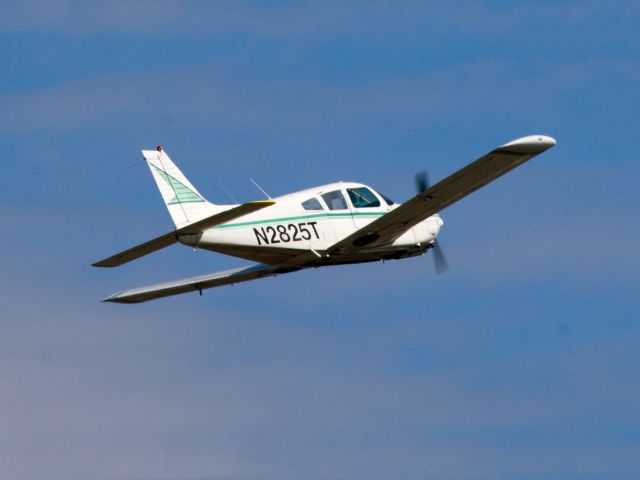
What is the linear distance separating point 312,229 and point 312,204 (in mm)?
663

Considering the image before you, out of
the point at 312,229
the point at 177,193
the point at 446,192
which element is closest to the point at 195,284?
the point at 177,193

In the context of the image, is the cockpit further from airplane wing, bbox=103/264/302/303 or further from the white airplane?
airplane wing, bbox=103/264/302/303

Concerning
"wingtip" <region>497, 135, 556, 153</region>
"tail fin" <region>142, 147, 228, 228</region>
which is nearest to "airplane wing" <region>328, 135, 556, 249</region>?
"wingtip" <region>497, 135, 556, 153</region>

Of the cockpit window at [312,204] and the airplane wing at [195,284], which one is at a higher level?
the cockpit window at [312,204]

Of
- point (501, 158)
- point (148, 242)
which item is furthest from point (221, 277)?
point (501, 158)

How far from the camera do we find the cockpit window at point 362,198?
43.4 m

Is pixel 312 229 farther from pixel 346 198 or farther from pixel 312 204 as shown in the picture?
pixel 346 198

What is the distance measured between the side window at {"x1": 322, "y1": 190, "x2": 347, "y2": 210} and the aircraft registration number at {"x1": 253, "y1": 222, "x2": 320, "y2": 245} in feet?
2.46

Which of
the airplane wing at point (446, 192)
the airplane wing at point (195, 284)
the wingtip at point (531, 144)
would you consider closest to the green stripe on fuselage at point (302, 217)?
the airplane wing at point (446, 192)

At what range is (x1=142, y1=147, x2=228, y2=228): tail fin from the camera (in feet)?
137

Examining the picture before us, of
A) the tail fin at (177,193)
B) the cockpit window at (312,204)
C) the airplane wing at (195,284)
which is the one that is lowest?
the airplane wing at (195,284)

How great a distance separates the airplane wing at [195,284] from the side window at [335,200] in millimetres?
2519

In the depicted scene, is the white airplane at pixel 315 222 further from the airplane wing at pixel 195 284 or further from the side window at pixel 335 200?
the airplane wing at pixel 195 284

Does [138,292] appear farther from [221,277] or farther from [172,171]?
[172,171]
